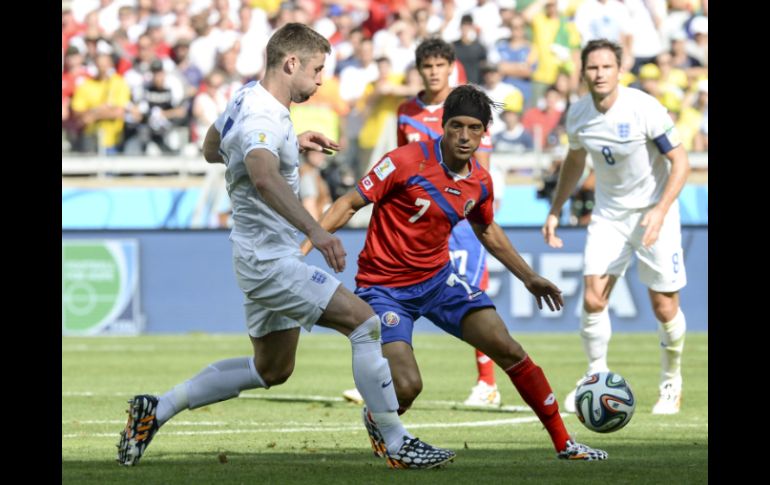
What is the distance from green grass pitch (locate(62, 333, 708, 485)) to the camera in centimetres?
677

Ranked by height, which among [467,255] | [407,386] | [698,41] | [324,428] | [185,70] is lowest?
[324,428]

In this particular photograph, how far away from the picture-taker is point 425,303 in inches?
311

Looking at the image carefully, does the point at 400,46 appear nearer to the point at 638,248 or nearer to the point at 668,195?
the point at 638,248

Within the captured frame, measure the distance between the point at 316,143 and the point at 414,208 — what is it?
2.26ft

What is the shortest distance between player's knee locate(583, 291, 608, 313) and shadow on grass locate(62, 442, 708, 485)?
8.46 ft

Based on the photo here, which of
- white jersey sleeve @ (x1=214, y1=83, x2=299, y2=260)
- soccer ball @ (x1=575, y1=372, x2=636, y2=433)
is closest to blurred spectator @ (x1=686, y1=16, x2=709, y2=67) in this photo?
soccer ball @ (x1=575, y1=372, x2=636, y2=433)

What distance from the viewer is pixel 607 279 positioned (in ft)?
34.2

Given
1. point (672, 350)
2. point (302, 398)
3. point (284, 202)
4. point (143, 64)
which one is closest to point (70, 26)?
point (143, 64)

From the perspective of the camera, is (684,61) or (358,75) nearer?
(684,61)

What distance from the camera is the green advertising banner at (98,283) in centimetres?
1794

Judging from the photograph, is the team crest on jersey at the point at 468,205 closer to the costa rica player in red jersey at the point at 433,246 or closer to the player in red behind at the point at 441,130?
the costa rica player in red jersey at the point at 433,246

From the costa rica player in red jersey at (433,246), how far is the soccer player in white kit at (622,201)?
2508mm
